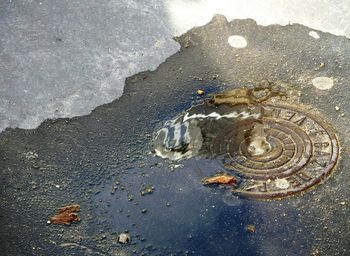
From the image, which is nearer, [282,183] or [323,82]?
[282,183]

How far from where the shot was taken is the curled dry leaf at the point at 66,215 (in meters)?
3.41

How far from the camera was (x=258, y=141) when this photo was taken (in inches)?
149

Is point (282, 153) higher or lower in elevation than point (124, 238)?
higher

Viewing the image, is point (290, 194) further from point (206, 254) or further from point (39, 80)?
point (39, 80)

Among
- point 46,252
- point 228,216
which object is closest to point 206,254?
point 228,216

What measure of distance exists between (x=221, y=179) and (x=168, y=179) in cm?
39

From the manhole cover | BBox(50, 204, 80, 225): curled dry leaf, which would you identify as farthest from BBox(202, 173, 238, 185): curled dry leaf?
BBox(50, 204, 80, 225): curled dry leaf

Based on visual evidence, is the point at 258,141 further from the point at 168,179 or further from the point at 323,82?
the point at 323,82

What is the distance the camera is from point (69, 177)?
3.72m

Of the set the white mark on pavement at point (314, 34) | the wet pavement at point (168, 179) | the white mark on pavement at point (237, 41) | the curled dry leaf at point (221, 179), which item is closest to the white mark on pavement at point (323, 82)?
the wet pavement at point (168, 179)

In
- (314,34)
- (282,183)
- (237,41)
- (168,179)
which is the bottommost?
(168,179)

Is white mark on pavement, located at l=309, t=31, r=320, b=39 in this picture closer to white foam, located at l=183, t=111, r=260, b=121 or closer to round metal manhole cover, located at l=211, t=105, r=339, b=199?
round metal manhole cover, located at l=211, t=105, r=339, b=199

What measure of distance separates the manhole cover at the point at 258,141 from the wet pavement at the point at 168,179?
0.30 ft

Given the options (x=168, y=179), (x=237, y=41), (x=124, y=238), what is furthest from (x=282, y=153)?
(x=237, y=41)
